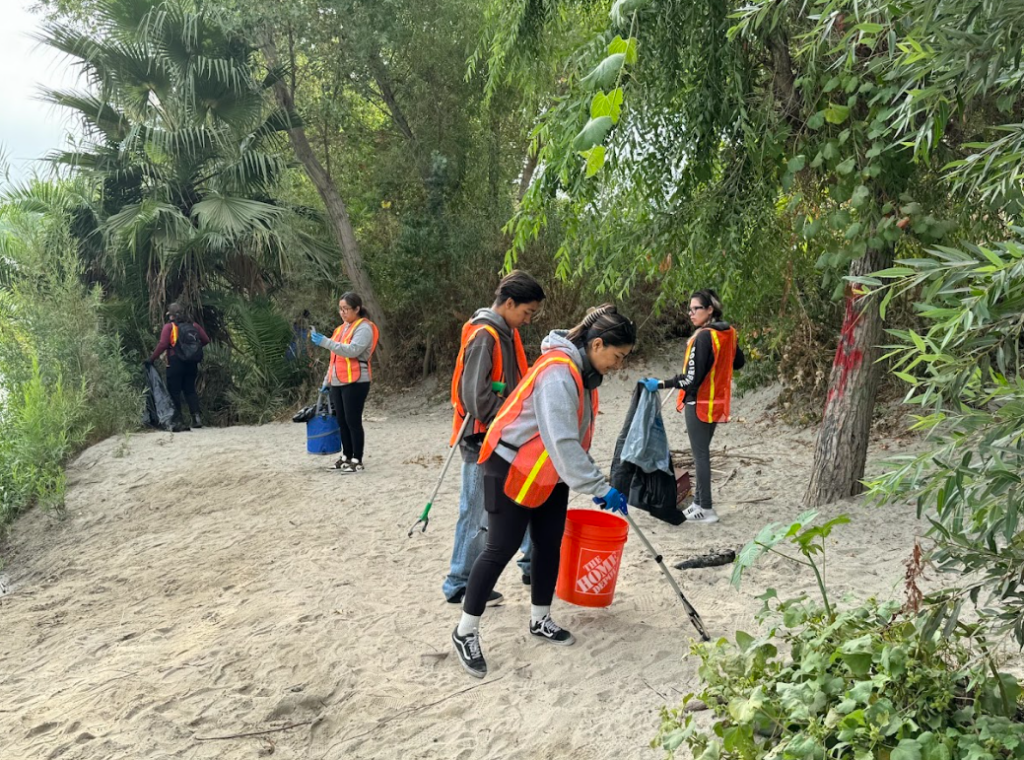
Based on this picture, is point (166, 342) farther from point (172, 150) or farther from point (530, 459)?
point (530, 459)

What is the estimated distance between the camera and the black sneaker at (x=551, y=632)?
14.1 feet

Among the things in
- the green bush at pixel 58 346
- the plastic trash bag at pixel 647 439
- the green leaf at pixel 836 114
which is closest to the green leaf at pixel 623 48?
the green leaf at pixel 836 114

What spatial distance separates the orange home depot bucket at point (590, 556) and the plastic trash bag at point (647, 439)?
5.50ft

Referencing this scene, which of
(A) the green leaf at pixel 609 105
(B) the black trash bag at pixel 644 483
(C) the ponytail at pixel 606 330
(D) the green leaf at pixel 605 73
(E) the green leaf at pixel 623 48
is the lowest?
(B) the black trash bag at pixel 644 483

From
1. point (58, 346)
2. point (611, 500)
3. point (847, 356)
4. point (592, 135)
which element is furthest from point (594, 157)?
point (58, 346)

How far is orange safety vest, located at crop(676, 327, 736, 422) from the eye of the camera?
20.1ft

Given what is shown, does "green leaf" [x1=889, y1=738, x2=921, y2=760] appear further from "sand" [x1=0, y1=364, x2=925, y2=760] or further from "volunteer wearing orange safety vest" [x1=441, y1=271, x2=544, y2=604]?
"volunteer wearing orange safety vest" [x1=441, y1=271, x2=544, y2=604]

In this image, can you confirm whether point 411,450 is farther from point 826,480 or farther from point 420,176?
point 420,176

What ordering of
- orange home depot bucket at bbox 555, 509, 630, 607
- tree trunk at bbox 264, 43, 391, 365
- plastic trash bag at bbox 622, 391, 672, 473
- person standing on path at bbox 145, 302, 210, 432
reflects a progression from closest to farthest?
orange home depot bucket at bbox 555, 509, 630, 607, plastic trash bag at bbox 622, 391, 672, 473, person standing on path at bbox 145, 302, 210, 432, tree trunk at bbox 264, 43, 391, 365

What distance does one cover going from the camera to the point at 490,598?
194 inches

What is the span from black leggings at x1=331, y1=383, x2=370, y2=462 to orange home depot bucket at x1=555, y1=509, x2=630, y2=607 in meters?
4.18

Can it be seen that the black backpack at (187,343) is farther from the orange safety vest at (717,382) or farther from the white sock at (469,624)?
the white sock at (469,624)

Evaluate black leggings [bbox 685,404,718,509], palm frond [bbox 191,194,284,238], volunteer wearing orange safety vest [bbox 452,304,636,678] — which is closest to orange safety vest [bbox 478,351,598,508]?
volunteer wearing orange safety vest [bbox 452,304,636,678]

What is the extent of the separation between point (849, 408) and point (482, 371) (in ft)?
10.2
